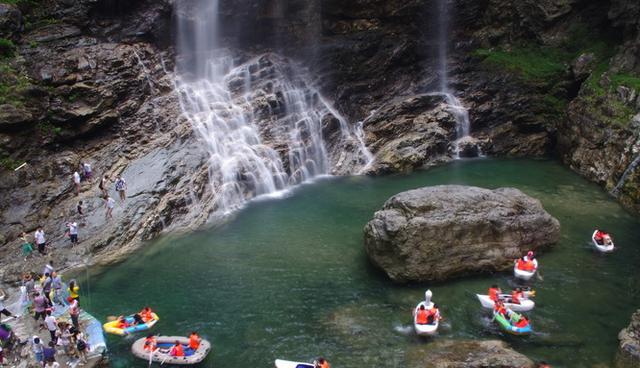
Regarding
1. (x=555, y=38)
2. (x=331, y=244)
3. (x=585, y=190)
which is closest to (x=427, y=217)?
(x=331, y=244)

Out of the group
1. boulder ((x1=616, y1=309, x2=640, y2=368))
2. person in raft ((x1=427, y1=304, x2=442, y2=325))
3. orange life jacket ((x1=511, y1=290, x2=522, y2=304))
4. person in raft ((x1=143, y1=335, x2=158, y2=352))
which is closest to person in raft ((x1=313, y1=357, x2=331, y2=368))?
person in raft ((x1=427, y1=304, x2=442, y2=325))

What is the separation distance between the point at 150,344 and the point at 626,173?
31.8 metres

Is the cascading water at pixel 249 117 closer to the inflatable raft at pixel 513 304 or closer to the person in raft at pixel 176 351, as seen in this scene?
the person in raft at pixel 176 351

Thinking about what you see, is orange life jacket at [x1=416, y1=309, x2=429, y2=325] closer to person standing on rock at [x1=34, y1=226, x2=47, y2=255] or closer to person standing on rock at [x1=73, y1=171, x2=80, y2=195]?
person standing on rock at [x1=34, y1=226, x2=47, y2=255]

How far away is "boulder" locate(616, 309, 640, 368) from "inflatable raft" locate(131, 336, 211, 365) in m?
15.2

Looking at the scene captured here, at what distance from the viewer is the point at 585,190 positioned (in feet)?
117

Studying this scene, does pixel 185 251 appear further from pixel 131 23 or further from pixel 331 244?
pixel 131 23

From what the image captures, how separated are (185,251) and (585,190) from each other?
2814cm

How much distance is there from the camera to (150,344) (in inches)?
757

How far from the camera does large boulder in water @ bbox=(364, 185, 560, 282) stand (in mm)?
23453

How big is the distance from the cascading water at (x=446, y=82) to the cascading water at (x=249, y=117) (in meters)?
9.78

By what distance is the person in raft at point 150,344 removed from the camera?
19.1m

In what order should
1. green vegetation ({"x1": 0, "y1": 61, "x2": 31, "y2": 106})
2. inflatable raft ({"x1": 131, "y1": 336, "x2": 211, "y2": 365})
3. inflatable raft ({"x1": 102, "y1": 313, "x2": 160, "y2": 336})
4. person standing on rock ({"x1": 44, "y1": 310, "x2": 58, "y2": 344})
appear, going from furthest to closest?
1. green vegetation ({"x1": 0, "y1": 61, "x2": 31, "y2": 106})
2. inflatable raft ({"x1": 102, "y1": 313, "x2": 160, "y2": 336})
3. person standing on rock ({"x1": 44, "y1": 310, "x2": 58, "y2": 344})
4. inflatable raft ({"x1": 131, "y1": 336, "x2": 211, "y2": 365})

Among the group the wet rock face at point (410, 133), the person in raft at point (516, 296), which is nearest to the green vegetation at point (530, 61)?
the wet rock face at point (410, 133)
